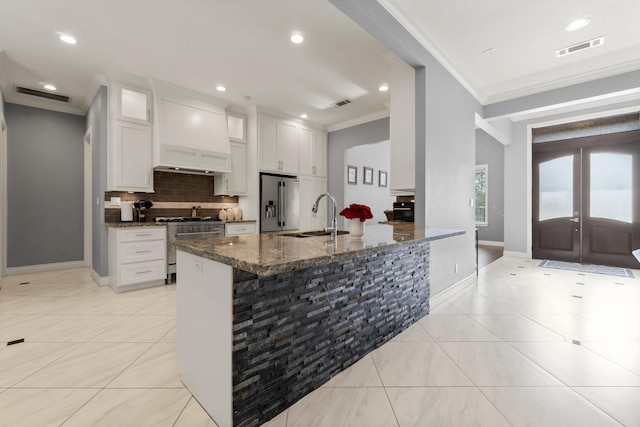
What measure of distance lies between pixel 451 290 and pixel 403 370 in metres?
2.00

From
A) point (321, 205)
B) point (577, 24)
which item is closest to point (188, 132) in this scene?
point (321, 205)

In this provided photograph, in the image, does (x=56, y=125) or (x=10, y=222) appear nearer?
(x=10, y=222)

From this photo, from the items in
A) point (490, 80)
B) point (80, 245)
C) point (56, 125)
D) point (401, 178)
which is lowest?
point (80, 245)

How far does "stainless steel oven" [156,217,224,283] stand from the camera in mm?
4070

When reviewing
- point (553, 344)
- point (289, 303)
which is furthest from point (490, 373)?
point (289, 303)

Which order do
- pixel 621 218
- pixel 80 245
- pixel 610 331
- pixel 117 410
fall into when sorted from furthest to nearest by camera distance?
pixel 80 245
pixel 621 218
pixel 610 331
pixel 117 410

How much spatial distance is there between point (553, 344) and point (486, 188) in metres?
6.53

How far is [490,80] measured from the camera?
4062 millimetres

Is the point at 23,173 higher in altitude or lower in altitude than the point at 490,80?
lower

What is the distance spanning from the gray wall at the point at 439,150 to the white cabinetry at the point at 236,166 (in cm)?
315

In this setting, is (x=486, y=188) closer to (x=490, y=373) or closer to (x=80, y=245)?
(x=490, y=373)

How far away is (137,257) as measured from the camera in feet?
12.4

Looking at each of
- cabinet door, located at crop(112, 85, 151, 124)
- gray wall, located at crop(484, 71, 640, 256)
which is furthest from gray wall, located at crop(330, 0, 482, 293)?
cabinet door, located at crop(112, 85, 151, 124)

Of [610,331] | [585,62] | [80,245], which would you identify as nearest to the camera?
[610,331]
